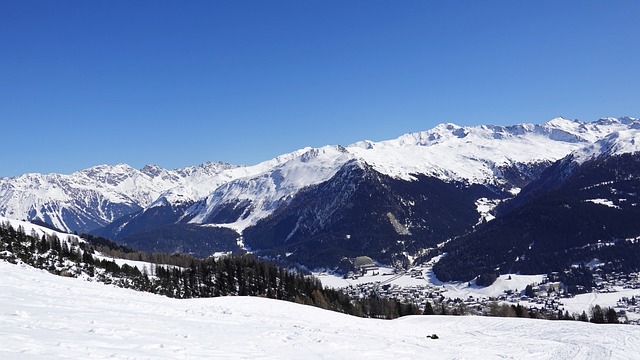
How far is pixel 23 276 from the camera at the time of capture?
5094cm

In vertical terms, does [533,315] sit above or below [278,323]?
below

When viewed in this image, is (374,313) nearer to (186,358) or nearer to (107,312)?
(107,312)

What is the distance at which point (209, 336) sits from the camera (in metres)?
29.1

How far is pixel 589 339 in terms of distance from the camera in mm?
40500

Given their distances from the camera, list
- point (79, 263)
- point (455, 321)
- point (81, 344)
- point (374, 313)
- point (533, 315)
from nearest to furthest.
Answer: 1. point (81, 344)
2. point (455, 321)
3. point (533, 315)
4. point (79, 263)
5. point (374, 313)

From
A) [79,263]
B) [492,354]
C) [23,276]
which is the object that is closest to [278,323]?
[492,354]

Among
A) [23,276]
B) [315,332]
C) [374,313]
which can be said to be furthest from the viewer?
[374,313]

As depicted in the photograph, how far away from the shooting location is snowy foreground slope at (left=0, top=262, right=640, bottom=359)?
68.8 feet

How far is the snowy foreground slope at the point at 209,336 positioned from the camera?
68.8ft

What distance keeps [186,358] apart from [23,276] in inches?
1569

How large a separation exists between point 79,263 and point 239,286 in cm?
4317

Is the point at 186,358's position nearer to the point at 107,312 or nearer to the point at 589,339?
the point at 107,312

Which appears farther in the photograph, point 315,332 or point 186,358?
point 315,332

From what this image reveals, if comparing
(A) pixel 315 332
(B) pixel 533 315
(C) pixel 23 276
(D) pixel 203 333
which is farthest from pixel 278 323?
(B) pixel 533 315
